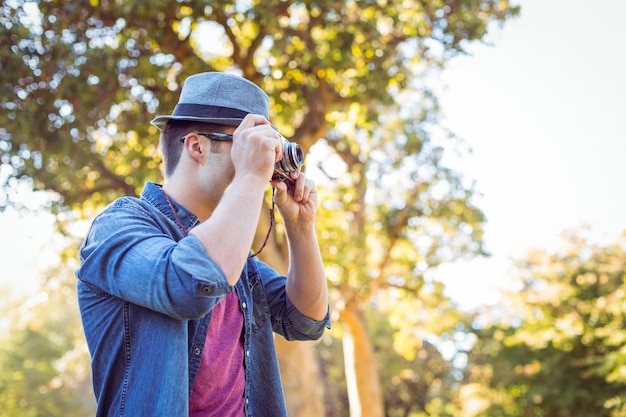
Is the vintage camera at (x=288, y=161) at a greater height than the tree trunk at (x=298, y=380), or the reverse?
the vintage camera at (x=288, y=161)

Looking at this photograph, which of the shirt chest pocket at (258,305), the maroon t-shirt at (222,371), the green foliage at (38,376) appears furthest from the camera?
the green foliage at (38,376)

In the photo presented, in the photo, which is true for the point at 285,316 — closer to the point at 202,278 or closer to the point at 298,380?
the point at 202,278

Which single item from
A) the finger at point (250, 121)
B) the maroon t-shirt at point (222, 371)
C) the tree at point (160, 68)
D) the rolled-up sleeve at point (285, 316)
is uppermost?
the tree at point (160, 68)

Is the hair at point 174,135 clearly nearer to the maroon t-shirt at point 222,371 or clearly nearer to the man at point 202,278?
the man at point 202,278

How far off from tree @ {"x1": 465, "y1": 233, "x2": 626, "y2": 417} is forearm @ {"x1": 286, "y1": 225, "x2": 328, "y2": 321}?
13.6 m

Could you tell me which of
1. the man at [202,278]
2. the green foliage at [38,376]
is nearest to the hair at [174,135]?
the man at [202,278]

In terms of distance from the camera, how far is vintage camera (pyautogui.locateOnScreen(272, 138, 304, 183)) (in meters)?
1.88

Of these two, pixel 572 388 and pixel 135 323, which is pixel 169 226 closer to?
pixel 135 323

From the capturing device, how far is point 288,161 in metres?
1.89

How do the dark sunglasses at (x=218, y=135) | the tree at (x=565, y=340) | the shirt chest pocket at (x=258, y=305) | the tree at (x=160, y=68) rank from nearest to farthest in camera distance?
the dark sunglasses at (x=218, y=135) → the shirt chest pocket at (x=258, y=305) → the tree at (x=160, y=68) → the tree at (x=565, y=340)

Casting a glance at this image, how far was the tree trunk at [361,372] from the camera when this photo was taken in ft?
44.1

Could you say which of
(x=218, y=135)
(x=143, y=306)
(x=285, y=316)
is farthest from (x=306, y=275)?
(x=143, y=306)

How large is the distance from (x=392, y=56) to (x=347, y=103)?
838 millimetres

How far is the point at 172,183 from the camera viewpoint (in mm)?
1926
